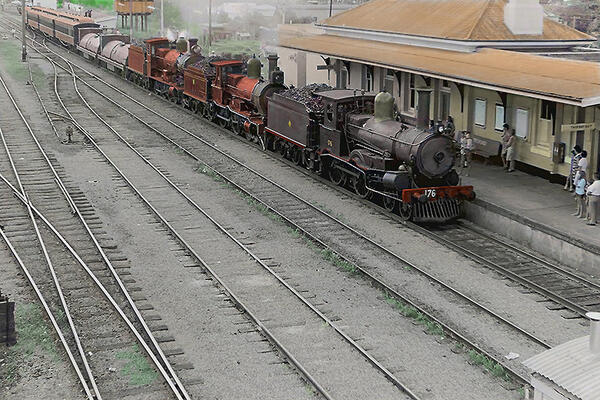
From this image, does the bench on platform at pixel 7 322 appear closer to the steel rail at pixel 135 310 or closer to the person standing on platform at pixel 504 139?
the steel rail at pixel 135 310

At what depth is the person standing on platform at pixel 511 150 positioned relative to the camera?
21.5 meters

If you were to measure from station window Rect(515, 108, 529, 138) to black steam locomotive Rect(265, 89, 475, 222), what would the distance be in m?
3.36

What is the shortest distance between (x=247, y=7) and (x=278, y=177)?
91.0ft

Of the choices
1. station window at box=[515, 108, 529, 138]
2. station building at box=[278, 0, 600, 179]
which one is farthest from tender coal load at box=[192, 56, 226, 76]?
station window at box=[515, 108, 529, 138]

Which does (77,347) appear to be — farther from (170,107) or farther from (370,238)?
(170,107)

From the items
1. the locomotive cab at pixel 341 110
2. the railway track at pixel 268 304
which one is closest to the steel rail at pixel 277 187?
the railway track at pixel 268 304

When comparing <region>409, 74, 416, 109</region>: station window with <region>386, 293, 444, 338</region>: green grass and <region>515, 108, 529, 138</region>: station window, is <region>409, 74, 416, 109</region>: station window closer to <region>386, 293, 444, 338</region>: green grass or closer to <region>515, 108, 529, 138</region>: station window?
<region>515, 108, 529, 138</region>: station window

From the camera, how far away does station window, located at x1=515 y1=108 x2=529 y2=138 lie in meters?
21.2

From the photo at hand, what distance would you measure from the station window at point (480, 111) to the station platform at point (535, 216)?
176 centimetres

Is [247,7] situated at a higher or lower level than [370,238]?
higher

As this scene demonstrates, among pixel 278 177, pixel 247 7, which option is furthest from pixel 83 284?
pixel 247 7

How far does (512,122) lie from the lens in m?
21.8

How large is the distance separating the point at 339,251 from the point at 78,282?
5.31m

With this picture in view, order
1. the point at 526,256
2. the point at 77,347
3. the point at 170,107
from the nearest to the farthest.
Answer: the point at 77,347
the point at 526,256
the point at 170,107
